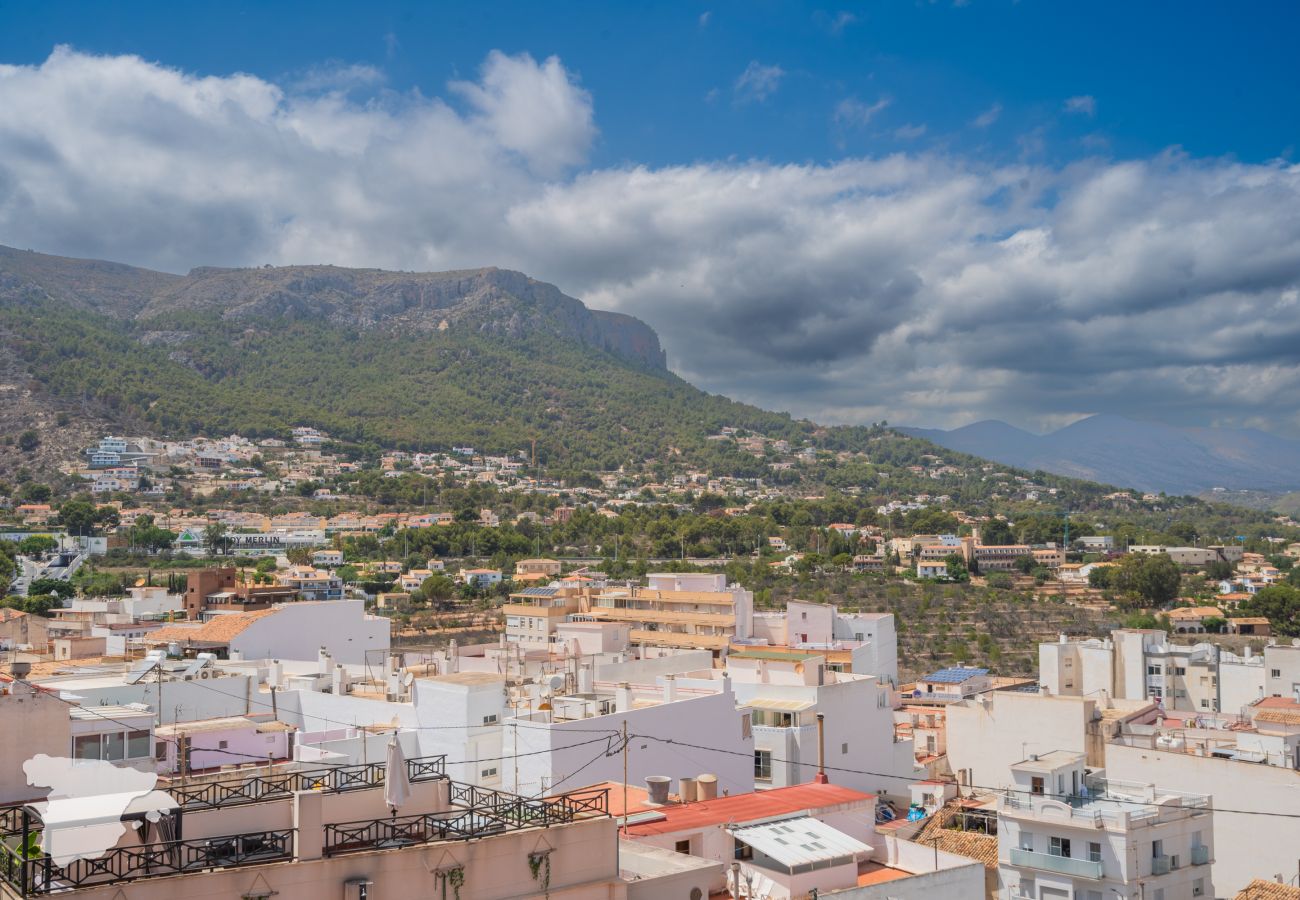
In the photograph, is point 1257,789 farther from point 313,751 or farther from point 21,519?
point 21,519

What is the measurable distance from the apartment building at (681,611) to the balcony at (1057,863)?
22.3 metres

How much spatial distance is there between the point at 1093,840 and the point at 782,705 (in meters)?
6.76

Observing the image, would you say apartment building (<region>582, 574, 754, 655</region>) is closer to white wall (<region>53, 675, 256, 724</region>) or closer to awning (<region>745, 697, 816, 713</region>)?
awning (<region>745, 697, 816, 713</region>)

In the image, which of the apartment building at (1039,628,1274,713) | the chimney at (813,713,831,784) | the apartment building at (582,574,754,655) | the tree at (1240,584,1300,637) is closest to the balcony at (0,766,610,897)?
the chimney at (813,713,831,784)

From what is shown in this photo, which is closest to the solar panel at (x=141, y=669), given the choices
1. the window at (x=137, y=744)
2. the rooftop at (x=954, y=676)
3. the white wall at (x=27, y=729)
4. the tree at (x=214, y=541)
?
the window at (x=137, y=744)

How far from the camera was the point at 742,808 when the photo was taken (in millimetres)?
13938

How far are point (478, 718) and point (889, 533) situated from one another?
97.9 m

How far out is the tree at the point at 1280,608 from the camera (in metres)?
63.6

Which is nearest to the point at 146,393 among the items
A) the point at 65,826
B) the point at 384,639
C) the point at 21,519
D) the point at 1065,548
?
the point at 21,519

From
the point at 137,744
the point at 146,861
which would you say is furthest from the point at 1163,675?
the point at 146,861

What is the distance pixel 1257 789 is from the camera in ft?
72.6

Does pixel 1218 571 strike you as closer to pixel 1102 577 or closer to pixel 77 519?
pixel 1102 577

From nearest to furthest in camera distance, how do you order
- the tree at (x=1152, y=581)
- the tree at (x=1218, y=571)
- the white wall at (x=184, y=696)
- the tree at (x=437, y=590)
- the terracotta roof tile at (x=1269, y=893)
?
the terracotta roof tile at (x=1269, y=893)
the white wall at (x=184, y=696)
the tree at (x=437, y=590)
the tree at (x=1152, y=581)
the tree at (x=1218, y=571)

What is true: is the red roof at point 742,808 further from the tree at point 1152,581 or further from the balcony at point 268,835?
the tree at point 1152,581
